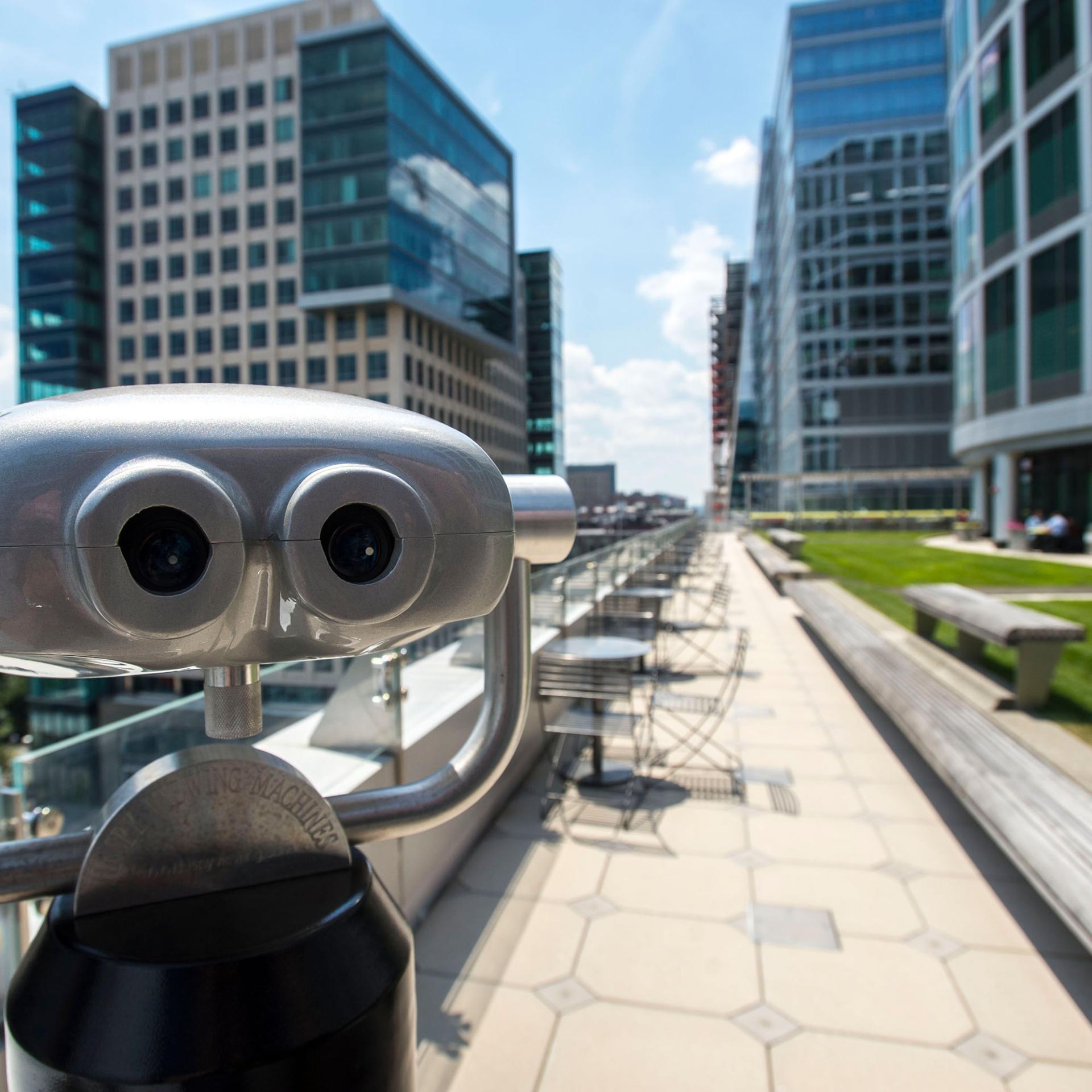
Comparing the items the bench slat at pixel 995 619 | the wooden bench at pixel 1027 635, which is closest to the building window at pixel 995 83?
the bench slat at pixel 995 619

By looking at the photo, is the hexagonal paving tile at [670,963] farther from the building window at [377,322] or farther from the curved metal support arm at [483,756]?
the building window at [377,322]

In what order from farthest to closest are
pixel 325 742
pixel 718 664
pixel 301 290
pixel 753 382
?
pixel 753 382 < pixel 301 290 < pixel 718 664 < pixel 325 742

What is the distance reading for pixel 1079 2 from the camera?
21.7 metres

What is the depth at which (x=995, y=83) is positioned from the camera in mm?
26531

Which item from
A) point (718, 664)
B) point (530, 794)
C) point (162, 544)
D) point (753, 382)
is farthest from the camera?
point (753, 382)

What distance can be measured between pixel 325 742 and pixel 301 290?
2065 inches

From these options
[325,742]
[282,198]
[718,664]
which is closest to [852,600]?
[718,664]

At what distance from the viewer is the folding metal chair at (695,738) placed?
5578mm

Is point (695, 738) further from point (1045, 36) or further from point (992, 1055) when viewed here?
point (1045, 36)

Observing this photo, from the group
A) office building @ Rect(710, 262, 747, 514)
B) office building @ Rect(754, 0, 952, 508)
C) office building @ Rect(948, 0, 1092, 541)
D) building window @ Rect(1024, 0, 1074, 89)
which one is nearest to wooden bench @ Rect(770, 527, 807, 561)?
office building @ Rect(948, 0, 1092, 541)

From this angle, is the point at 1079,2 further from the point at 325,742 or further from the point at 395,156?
the point at 395,156

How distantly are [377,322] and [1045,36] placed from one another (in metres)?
37.5

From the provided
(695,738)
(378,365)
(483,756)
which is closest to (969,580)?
(695,738)

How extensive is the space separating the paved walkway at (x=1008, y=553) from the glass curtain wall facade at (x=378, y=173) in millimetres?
34312
